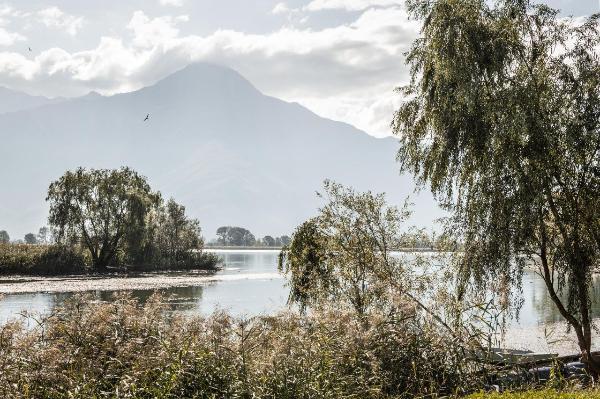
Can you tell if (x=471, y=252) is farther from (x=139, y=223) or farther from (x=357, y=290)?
(x=139, y=223)

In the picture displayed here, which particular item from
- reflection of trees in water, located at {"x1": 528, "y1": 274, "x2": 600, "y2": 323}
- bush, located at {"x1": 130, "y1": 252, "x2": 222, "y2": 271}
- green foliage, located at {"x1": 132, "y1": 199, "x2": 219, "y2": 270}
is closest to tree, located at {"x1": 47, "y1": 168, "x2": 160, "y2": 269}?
green foliage, located at {"x1": 132, "y1": 199, "x2": 219, "y2": 270}

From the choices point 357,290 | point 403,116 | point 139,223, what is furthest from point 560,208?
point 139,223

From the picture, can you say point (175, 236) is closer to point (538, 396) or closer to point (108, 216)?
point (108, 216)

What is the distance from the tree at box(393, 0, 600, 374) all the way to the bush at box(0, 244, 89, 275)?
2236 inches

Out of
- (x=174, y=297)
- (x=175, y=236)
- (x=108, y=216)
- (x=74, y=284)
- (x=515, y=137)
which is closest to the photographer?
(x=515, y=137)

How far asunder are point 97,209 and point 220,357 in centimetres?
6576

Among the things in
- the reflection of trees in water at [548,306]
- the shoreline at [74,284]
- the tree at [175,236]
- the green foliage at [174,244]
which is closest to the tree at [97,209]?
the green foliage at [174,244]

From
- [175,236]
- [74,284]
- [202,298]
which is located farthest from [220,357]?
[175,236]

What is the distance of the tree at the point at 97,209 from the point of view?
6744cm

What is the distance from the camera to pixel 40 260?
64.2m

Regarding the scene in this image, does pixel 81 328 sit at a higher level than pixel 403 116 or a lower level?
lower

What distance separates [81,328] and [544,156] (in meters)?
11.3

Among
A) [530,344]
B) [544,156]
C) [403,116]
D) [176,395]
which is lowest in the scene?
[530,344]

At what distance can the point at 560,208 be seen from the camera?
626 inches
